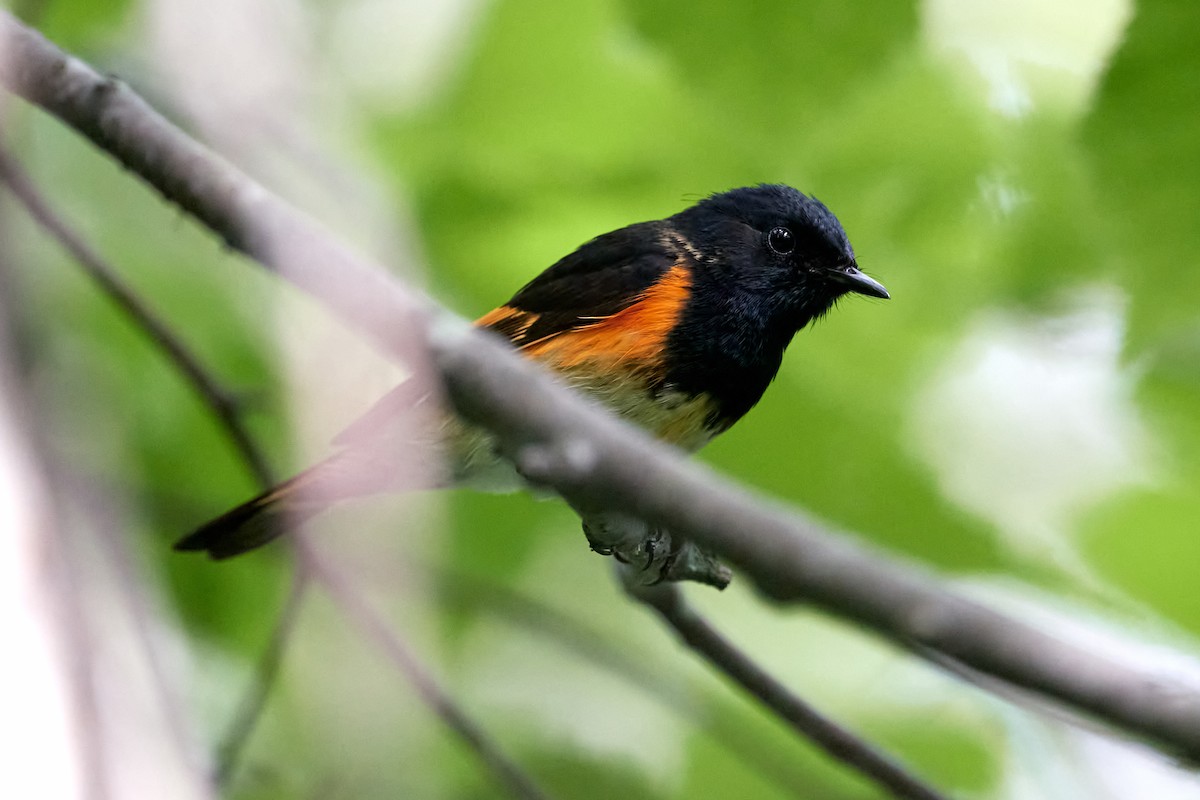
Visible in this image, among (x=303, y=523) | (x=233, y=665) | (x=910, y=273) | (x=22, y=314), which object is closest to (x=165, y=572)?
(x=233, y=665)

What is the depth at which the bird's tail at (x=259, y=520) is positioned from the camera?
2791mm

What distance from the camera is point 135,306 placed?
2.73 metres

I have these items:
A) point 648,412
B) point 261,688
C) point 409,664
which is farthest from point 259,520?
point 648,412

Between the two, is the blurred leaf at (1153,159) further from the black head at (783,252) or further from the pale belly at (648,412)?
the pale belly at (648,412)

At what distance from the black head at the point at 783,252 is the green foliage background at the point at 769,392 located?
0.27ft

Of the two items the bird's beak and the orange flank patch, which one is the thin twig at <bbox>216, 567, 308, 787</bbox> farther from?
the bird's beak

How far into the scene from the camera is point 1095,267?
91.2 inches

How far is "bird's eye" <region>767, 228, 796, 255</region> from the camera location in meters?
2.89

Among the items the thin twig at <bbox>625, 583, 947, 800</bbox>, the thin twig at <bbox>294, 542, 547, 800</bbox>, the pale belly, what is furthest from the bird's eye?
the thin twig at <bbox>294, 542, 547, 800</bbox>

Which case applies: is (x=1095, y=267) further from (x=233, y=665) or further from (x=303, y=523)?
(x=233, y=665)

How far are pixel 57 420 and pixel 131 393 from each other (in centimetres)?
58

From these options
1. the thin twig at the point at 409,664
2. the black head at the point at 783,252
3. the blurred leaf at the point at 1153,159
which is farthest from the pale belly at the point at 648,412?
the blurred leaf at the point at 1153,159

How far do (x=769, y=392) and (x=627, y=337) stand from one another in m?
0.37

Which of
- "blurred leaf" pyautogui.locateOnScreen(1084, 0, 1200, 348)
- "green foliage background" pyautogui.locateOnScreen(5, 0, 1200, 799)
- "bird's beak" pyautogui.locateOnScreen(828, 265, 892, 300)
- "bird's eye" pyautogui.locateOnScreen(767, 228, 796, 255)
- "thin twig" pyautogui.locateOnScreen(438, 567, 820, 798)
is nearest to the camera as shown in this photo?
"blurred leaf" pyautogui.locateOnScreen(1084, 0, 1200, 348)
